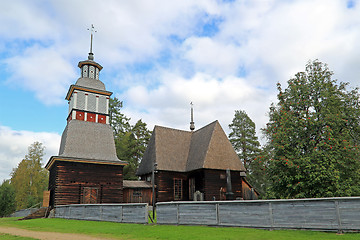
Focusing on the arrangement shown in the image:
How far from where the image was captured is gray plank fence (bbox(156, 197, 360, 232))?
9.49 metres

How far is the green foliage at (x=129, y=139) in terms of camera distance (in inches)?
1693

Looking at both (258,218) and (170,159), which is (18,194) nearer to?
(170,159)

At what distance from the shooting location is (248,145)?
4756 cm

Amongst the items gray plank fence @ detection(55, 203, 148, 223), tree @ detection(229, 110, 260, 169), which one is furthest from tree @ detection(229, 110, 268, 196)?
gray plank fence @ detection(55, 203, 148, 223)

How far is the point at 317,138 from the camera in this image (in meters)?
20.3

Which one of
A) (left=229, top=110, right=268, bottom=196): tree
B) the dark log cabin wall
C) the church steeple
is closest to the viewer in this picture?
the dark log cabin wall

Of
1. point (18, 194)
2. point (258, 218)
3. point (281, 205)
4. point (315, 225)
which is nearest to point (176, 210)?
point (258, 218)

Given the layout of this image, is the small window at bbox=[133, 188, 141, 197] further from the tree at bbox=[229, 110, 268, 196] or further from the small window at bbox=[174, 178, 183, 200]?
the tree at bbox=[229, 110, 268, 196]

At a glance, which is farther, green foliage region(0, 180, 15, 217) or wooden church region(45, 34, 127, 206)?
green foliage region(0, 180, 15, 217)

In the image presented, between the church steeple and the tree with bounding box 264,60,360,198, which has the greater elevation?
the church steeple

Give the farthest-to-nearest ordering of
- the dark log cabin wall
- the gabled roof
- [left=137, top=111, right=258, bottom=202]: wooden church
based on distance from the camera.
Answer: the gabled roof, [left=137, top=111, right=258, bottom=202]: wooden church, the dark log cabin wall

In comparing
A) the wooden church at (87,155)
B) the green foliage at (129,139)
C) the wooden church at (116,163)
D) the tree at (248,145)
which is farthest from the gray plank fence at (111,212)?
the tree at (248,145)

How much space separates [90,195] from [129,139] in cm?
2037

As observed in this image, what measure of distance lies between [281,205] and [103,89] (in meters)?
26.0
